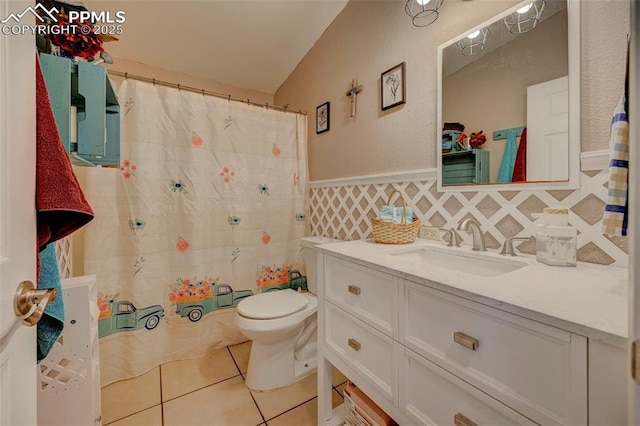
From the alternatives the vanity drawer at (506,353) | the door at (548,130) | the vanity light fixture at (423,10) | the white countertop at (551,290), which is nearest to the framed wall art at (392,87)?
the vanity light fixture at (423,10)

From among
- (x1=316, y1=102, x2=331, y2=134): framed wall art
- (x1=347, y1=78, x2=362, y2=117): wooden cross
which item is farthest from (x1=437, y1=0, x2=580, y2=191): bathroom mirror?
(x1=316, y1=102, x2=331, y2=134): framed wall art

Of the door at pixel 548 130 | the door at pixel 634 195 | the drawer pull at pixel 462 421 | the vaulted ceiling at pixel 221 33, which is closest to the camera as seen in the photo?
the door at pixel 634 195

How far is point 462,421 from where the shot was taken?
0.76 meters

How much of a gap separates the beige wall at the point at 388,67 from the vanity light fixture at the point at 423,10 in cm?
4

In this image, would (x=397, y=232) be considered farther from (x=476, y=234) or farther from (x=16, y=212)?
(x=16, y=212)

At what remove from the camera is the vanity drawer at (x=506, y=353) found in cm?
55

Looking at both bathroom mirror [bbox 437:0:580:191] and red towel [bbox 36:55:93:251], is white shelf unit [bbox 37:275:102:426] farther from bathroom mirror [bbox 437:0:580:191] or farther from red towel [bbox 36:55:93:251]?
bathroom mirror [bbox 437:0:580:191]

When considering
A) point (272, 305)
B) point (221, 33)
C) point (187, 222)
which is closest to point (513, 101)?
point (272, 305)

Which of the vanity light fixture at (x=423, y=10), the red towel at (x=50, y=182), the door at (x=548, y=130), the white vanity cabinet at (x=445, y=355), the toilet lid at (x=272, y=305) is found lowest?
the toilet lid at (x=272, y=305)

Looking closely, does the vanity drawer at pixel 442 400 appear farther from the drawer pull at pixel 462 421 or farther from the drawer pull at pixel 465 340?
the drawer pull at pixel 465 340

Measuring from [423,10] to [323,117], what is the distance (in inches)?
38.7

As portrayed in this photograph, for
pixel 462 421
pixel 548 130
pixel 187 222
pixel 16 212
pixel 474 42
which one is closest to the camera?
pixel 16 212

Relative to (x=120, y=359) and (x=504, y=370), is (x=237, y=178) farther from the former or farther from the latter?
(x=504, y=370)

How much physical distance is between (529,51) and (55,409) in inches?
91.0
